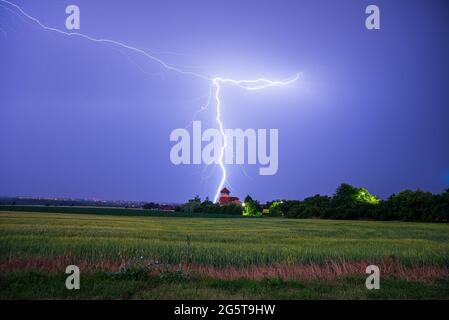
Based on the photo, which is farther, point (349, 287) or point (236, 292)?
point (349, 287)

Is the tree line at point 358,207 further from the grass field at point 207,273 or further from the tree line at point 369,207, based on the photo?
the grass field at point 207,273

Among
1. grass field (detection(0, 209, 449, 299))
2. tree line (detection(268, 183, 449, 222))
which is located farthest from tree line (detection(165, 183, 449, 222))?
grass field (detection(0, 209, 449, 299))

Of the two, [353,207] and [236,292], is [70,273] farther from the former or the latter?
[353,207]

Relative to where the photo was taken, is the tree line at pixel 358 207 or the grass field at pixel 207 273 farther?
the tree line at pixel 358 207

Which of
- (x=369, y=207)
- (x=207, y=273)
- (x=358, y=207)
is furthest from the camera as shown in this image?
(x=358, y=207)

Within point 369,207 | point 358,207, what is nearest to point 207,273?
point 369,207

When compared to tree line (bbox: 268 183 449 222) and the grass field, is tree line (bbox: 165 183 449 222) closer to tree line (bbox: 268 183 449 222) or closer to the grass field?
tree line (bbox: 268 183 449 222)

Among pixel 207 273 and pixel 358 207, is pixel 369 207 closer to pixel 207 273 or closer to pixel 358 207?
pixel 358 207

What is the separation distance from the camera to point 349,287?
9.95 m

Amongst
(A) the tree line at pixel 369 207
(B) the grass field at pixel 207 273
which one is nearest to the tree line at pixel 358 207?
(A) the tree line at pixel 369 207

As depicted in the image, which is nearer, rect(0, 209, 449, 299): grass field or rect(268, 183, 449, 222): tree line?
rect(0, 209, 449, 299): grass field
